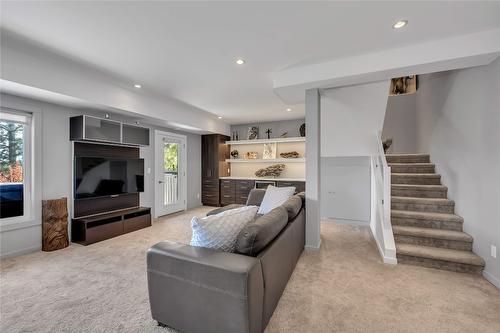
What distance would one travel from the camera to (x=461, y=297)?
2078 millimetres

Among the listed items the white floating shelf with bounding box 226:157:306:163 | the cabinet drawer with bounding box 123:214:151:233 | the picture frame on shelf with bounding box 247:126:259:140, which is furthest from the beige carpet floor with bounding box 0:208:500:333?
the picture frame on shelf with bounding box 247:126:259:140

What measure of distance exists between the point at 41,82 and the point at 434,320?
4673 millimetres

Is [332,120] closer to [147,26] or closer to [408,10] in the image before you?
[408,10]

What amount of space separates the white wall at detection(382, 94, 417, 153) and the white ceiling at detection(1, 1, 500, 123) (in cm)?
305

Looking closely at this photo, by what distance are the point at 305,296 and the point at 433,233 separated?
2069 mm

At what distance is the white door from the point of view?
5.28m

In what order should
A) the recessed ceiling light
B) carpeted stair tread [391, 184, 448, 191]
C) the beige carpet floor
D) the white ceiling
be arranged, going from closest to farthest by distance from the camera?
the beige carpet floor → the white ceiling → the recessed ceiling light → carpeted stair tread [391, 184, 448, 191]

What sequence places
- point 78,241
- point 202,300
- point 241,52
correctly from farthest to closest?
point 78,241 → point 241,52 → point 202,300

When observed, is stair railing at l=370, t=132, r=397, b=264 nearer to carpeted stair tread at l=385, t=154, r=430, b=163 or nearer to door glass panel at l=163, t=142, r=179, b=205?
carpeted stair tread at l=385, t=154, r=430, b=163

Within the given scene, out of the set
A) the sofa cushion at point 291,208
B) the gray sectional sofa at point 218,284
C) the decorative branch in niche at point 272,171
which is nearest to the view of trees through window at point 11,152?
the gray sectional sofa at point 218,284

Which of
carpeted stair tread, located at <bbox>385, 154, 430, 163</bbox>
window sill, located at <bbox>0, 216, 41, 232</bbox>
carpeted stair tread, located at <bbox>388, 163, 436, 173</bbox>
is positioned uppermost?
carpeted stair tread, located at <bbox>385, 154, 430, 163</bbox>

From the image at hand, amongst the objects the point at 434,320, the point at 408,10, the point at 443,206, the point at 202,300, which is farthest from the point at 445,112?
the point at 202,300

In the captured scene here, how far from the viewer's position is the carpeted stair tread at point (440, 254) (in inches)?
98.7

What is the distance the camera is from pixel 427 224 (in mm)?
3137
